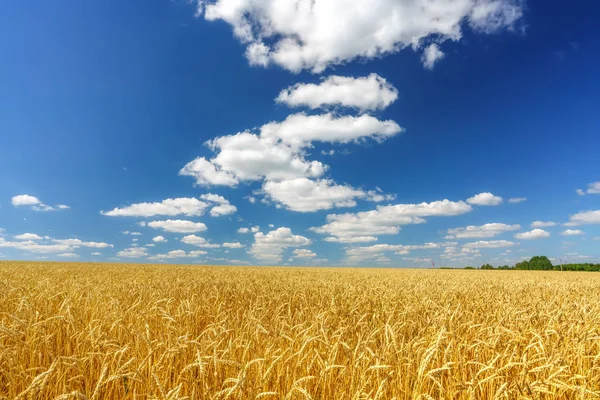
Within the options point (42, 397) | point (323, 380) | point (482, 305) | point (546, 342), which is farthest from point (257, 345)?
point (482, 305)

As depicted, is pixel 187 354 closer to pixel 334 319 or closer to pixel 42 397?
pixel 42 397

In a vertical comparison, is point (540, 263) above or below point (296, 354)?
above

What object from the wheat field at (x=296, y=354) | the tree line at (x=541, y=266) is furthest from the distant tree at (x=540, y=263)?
the wheat field at (x=296, y=354)

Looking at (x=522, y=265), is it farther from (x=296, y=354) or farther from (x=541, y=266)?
(x=296, y=354)

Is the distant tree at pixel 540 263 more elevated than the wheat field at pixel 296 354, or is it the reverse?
the distant tree at pixel 540 263

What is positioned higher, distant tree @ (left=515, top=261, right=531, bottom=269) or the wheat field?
distant tree @ (left=515, top=261, right=531, bottom=269)

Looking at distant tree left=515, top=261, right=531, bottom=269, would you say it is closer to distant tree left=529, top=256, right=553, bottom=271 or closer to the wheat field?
distant tree left=529, top=256, right=553, bottom=271

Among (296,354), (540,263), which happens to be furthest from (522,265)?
(296,354)

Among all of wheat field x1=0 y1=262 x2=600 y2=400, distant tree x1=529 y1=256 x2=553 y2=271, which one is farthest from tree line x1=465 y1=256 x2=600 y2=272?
wheat field x1=0 y1=262 x2=600 y2=400

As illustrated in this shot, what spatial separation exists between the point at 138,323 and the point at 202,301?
7.15 ft

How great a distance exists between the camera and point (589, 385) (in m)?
3.71

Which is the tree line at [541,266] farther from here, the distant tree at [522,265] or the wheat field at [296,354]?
the wheat field at [296,354]

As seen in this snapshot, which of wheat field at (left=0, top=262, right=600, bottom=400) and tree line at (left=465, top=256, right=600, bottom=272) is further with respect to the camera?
tree line at (left=465, top=256, right=600, bottom=272)

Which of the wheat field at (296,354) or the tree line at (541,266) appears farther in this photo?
the tree line at (541,266)
